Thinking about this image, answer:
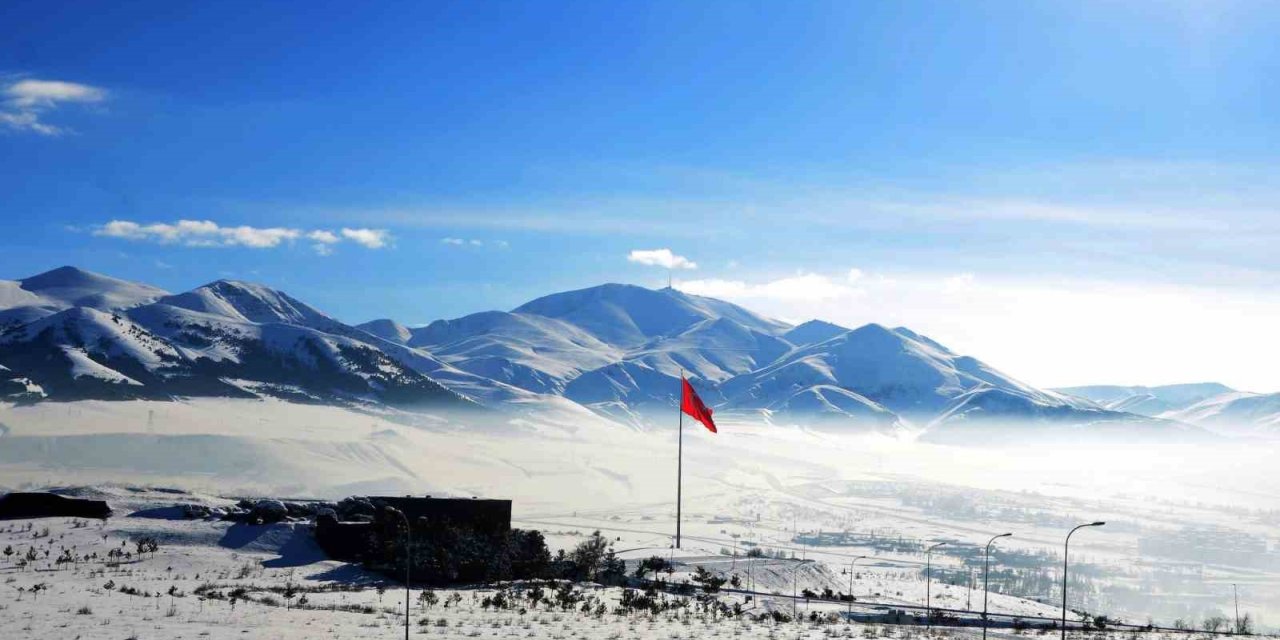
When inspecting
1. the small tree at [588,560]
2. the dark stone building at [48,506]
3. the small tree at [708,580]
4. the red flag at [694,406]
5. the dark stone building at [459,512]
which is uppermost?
the red flag at [694,406]

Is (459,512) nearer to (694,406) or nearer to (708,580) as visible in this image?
(708,580)

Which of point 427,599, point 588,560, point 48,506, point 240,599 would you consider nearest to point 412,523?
point 588,560

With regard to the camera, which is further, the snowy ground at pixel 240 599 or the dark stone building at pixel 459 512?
the dark stone building at pixel 459 512

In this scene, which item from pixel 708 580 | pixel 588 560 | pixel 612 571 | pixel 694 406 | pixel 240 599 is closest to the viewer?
pixel 240 599

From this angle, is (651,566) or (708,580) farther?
(651,566)

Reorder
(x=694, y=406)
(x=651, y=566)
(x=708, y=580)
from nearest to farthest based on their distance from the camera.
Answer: (x=708, y=580), (x=651, y=566), (x=694, y=406)

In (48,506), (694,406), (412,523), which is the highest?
(694,406)

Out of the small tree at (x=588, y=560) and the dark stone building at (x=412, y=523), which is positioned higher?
the dark stone building at (x=412, y=523)

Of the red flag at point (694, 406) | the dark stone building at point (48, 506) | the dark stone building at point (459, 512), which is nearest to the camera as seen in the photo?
the dark stone building at point (459, 512)

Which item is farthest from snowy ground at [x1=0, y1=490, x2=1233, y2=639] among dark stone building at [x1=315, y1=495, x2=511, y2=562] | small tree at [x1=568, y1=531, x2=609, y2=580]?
small tree at [x1=568, y1=531, x2=609, y2=580]

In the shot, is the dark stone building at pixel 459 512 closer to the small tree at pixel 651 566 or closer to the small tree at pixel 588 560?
the small tree at pixel 588 560

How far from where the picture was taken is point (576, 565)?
82.4m

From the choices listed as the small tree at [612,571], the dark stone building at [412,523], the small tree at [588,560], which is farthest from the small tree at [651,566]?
the dark stone building at [412,523]

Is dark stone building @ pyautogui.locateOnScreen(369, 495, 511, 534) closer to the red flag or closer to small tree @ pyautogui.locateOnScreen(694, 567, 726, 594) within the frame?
small tree @ pyautogui.locateOnScreen(694, 567, 726, 594)
